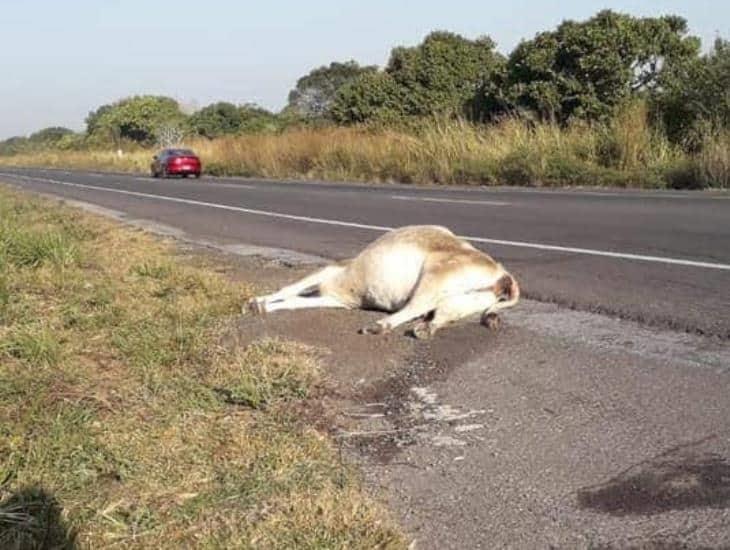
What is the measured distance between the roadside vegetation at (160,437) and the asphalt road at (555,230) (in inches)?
109

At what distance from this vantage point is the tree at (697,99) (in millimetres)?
18281

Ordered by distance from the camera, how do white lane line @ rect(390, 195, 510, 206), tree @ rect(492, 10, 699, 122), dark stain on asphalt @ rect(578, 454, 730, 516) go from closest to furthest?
dark stain on asphalt @ rect(578, 454, 730, 516), white lane line @ rect(390, 195, 510, 206), tree @ rect(492, 10, 699, 122)

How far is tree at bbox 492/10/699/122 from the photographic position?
80.5 ft

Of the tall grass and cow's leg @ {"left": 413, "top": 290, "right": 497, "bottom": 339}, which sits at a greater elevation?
the tall grass

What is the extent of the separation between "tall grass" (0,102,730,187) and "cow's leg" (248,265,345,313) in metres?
12.2

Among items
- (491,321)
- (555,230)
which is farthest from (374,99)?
(491,321)

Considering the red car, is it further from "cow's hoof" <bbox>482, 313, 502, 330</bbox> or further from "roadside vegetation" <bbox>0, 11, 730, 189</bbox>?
"cow's hoof" <bbox>482, 313, 502, 330</bbox>

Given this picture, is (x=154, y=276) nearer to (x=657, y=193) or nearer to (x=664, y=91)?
(x=657, y=193)

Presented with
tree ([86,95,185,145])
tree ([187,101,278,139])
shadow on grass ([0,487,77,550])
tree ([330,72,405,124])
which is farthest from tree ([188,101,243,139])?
shadow on grass ([0,487,77,550])

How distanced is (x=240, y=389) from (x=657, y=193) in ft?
42.4

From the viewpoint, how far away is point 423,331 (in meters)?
5.66

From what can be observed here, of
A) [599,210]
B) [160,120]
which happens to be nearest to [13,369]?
[599,210]

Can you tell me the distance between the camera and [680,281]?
721 cm

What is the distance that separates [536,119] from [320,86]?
44782 millimetres
